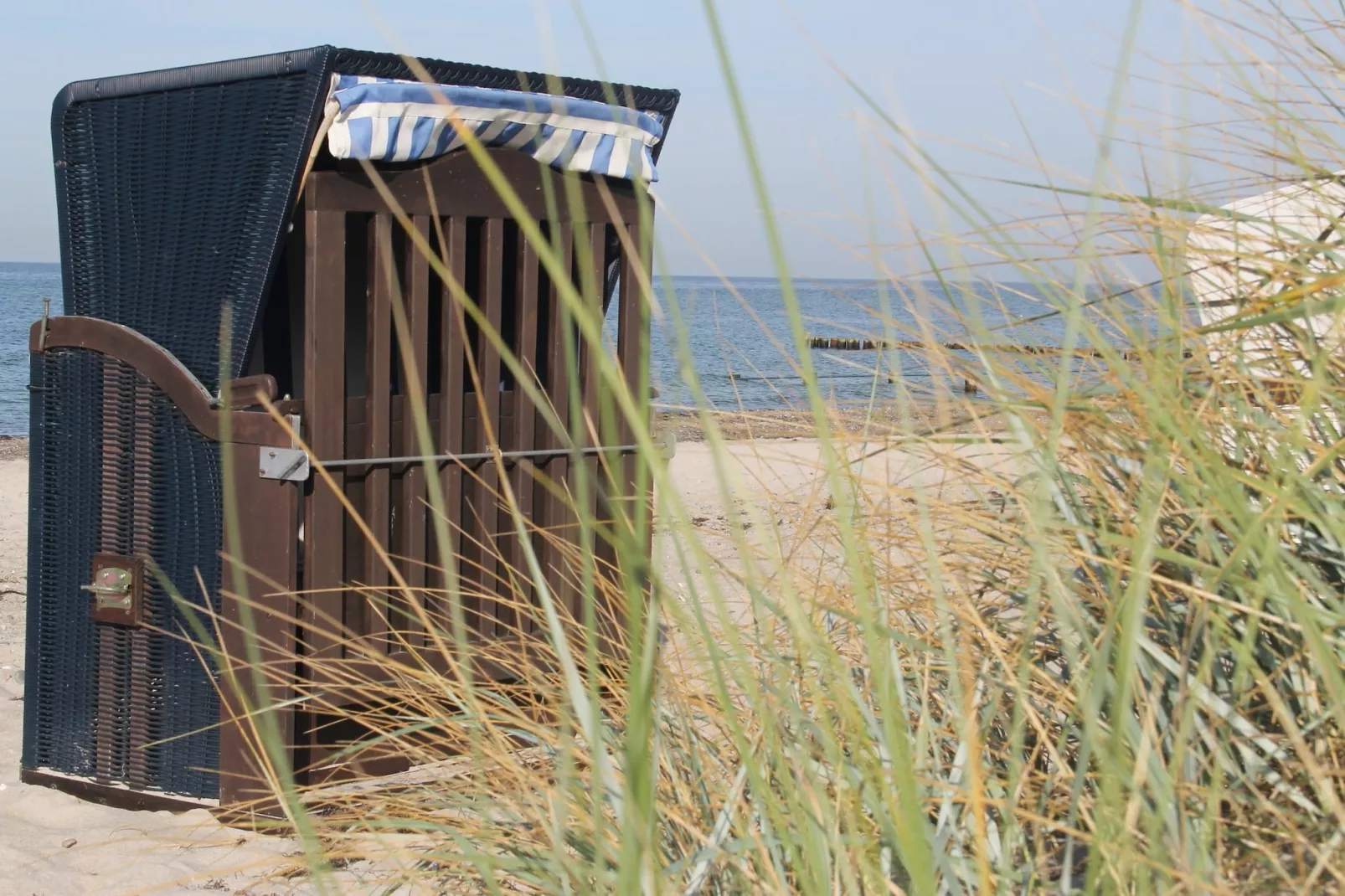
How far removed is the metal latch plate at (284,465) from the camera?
10.9 feet

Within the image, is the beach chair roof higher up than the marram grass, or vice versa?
the beach chair roof

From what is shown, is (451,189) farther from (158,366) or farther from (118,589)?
(118,589)

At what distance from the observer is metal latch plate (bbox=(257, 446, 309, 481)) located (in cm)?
332

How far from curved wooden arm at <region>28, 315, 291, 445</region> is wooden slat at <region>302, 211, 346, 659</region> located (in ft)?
0.44

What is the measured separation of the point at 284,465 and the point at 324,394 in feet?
0.74

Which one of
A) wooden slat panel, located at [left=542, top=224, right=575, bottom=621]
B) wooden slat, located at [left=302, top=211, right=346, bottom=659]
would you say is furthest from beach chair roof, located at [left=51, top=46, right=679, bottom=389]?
wooden slat panel, located at [left=542, top=224, right=575, bottom=621]

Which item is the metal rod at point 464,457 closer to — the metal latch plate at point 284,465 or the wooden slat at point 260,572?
the metal latch plate at point 284,465

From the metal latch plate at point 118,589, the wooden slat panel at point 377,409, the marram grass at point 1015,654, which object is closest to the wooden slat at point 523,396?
the wooden slat panel at point 377,409

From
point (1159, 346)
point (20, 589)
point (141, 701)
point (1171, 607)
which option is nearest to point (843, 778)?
point (1171, 607)

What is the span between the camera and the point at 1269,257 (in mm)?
1856

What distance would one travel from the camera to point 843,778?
4.76ft

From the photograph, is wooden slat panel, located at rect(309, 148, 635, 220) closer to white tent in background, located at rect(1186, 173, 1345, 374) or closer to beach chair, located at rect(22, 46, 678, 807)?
beach chair, located at rect(22, 46, 678, 807)

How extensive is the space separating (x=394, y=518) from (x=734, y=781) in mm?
2243

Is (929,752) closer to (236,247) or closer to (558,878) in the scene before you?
(558,878)
